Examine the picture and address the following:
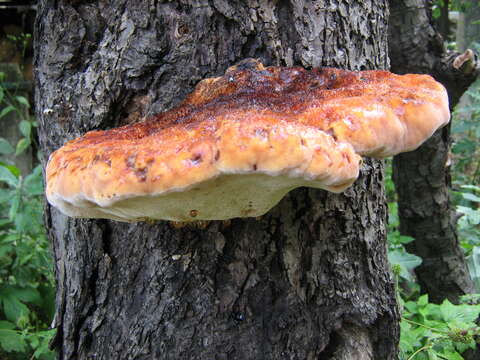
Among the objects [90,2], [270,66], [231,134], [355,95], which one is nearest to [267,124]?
[231,134]

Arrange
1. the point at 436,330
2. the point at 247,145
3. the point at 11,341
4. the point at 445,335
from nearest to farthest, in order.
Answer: the point at 247,145
the point at 445,335
the point at 436,330
the point at 11,341

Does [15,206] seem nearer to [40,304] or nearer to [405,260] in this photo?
[40,304]

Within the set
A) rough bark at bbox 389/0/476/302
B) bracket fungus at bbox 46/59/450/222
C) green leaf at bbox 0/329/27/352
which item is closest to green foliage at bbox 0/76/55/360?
green leaf at bbox 0/329/27/352

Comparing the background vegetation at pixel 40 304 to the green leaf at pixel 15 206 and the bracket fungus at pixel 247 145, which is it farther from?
the bracket fungus at pixel 247 145

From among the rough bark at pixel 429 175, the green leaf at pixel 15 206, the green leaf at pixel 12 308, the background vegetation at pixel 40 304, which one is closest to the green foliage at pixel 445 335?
the background vegetation at pixel 40 304

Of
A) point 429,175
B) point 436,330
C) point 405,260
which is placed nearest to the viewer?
point 436,330

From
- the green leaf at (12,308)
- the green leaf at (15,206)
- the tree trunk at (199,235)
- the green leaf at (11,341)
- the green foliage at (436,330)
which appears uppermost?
the tree trunk at (199,235)

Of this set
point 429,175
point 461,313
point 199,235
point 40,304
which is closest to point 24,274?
point 40,304
